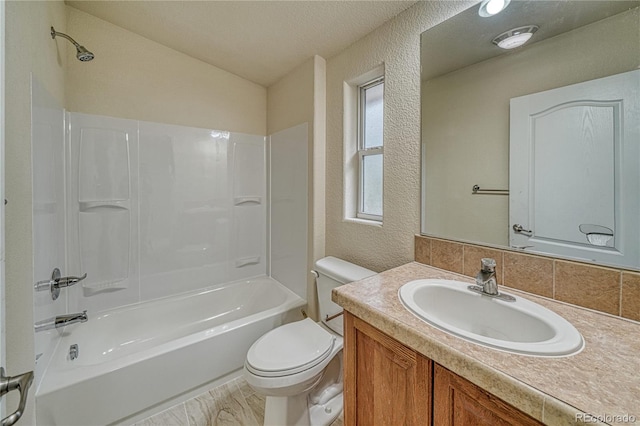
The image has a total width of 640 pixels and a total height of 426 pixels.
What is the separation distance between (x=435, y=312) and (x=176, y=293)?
2.09 meters

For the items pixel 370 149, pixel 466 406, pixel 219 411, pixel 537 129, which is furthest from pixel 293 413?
pixel 537 129

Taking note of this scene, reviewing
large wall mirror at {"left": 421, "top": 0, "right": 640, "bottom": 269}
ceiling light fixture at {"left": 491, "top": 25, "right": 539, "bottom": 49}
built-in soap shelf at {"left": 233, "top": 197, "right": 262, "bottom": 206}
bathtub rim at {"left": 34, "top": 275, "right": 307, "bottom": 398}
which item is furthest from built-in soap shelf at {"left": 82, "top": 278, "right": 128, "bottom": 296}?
ceiling light fixture at {"left": 491, "top": 25, "right": 539, "bottom": 49}

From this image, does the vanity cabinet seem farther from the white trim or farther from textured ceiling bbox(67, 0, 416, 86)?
textured ceiling bbox(67, 0, 416, 86)

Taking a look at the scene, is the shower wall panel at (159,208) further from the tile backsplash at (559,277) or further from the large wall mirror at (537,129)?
the tile backsplash at (559,277)

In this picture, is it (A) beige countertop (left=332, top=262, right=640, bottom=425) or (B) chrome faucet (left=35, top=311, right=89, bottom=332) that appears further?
(B) chrome faucet (left=35, top=311, right=89, bottom=332)

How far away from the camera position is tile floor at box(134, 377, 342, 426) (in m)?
1.43

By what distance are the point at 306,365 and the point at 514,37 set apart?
5.79 feet

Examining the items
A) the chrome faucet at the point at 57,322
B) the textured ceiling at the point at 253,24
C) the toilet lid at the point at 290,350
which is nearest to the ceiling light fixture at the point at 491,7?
the textured ceiling at the point at 253,24

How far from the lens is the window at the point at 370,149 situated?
1.71m

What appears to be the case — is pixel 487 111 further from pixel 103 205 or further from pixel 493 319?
pixel 103 205

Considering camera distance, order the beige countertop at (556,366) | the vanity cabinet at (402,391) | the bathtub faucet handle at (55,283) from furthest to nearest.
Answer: the bathtub faucet handle at (55,283) → the vanity cabinet at (402,391) → the beige countertop at (556,366)

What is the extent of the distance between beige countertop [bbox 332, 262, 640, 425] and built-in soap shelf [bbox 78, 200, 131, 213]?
6.52 ft

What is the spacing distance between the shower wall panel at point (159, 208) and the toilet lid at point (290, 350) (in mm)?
1150

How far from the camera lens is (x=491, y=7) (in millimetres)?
1086
